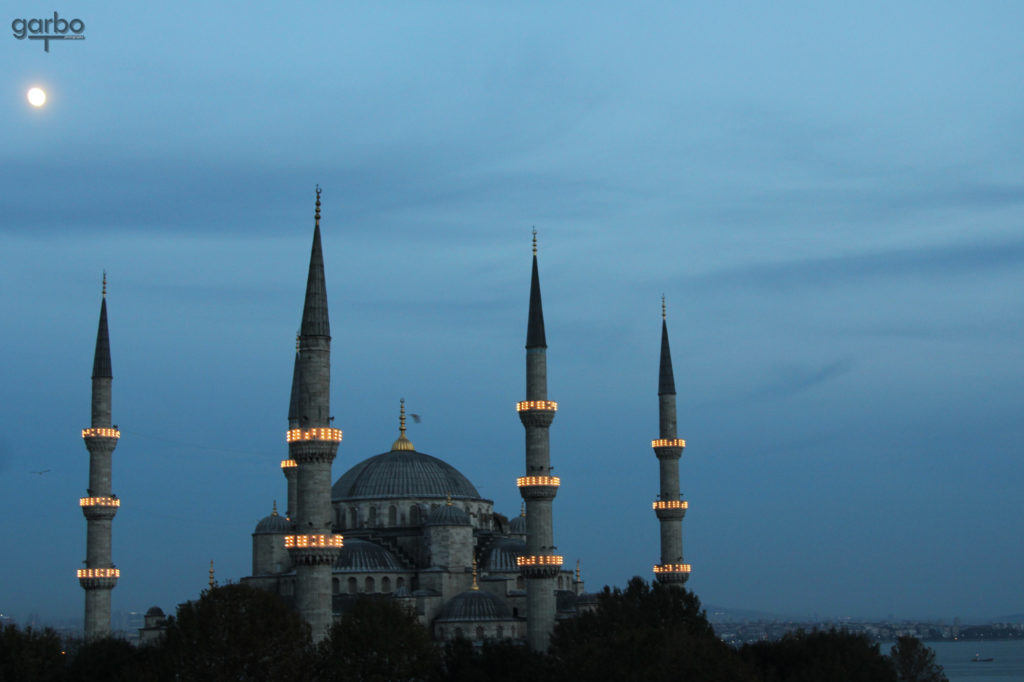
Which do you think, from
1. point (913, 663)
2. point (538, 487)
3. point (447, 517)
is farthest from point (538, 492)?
point (913, 663)

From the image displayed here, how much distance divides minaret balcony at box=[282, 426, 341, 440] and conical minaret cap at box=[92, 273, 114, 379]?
72.3 feet

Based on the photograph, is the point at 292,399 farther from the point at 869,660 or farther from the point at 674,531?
the point at 869,660

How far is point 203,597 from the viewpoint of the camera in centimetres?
4722

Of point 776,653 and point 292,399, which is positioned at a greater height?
point 292,399

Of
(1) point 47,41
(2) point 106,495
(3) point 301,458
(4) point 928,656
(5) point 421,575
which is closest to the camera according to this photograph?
(1) point 47,41

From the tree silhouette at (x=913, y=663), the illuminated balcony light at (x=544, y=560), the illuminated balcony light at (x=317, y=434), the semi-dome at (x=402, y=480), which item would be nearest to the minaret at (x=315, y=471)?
the illuminated balcony light at (x=317, y=434)

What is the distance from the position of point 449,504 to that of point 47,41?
136 feet

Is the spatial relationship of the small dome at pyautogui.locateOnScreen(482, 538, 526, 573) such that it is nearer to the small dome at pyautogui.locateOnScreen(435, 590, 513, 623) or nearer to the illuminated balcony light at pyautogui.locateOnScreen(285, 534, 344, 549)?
the small dome at pyautogui.locateOnScreen(435, 590, 513, 623)

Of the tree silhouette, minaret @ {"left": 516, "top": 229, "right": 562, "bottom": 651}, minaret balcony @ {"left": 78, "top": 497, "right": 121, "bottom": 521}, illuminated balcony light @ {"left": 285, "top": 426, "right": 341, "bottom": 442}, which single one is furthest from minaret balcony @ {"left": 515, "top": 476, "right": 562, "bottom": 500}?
the tree silhouette

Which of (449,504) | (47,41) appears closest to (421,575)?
(449,504)

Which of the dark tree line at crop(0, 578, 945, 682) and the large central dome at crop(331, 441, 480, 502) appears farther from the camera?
the large central dome at crop(331, 441, 480, 502)

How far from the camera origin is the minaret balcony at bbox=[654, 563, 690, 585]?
68.9 meters

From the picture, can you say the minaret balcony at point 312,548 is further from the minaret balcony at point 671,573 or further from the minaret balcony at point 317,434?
the minaret balcony at point 671,573

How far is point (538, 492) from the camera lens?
193ft
